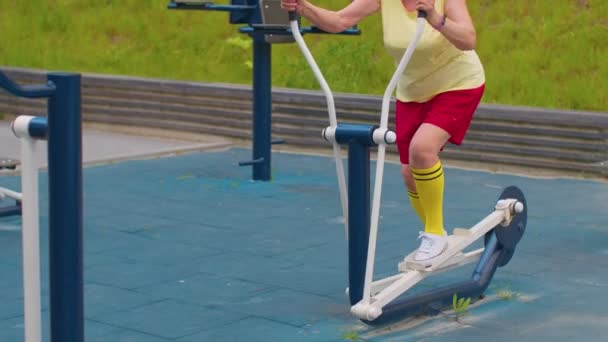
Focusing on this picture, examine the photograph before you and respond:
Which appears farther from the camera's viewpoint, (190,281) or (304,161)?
(304,161)

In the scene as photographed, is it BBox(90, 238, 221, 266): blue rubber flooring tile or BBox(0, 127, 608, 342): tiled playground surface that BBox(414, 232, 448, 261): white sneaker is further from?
BBox(90, 238, 221, 266): blue rubber flooring tile

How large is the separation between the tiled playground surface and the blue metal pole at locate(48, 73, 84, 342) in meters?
1.27

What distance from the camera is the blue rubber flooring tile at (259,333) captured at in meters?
5.01

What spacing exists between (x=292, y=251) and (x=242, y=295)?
3.43 ft

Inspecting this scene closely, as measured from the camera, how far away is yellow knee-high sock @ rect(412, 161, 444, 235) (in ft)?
17.4

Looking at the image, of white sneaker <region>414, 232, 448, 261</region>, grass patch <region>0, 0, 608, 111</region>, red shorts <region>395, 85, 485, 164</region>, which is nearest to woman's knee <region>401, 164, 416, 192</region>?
red shorts <region>395, 85, 485, 164</region>

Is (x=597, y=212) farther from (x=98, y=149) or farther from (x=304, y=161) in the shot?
(x=98, y=149)

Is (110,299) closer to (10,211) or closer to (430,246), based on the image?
(430,246)

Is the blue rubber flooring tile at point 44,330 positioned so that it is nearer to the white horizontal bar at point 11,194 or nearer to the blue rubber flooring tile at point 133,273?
the blue rubber flooring tile at point 133,273

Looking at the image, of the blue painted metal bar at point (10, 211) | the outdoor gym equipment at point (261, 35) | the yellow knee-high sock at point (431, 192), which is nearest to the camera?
the yellow knee-high sock at point (431, 192)

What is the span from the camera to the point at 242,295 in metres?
5.77

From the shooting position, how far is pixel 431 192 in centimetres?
535

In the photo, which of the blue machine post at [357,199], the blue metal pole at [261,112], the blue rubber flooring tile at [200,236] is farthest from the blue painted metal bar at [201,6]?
the blue machine post at [357,199]

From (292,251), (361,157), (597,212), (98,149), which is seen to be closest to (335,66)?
(98,149)
